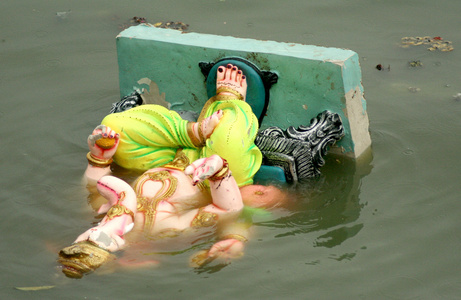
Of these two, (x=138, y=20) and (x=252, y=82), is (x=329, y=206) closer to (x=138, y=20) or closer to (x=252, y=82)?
(x=252, y=82)

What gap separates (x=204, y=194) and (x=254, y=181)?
0.39m

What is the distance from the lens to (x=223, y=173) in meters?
4.16

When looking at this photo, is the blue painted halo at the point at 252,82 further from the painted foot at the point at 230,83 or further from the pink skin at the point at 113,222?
the pink skin at the point at 113,222

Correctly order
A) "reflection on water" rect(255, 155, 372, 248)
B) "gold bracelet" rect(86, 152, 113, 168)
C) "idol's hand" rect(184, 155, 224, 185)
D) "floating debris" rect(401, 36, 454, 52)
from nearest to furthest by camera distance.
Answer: "idol's hand" rect(184, 155, 224, 185)
"reflection on water" rect(255, 155, 372, 248)
"gold bracelet" rect(86, 152, 113, 168)
"floating debris" rect(401, 36, 454, 52)

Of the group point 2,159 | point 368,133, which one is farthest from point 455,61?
point 2,159

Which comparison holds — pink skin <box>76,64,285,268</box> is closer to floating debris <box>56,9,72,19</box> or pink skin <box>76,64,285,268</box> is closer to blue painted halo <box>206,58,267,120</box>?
blue painted halo <box>206,58,267,120</box>

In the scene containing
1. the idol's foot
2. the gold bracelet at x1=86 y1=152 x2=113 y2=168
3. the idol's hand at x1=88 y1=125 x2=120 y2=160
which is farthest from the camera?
the gold bracelet at x1=86 y1=152 x2=113 y2=168

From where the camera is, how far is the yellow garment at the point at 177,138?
442 cm

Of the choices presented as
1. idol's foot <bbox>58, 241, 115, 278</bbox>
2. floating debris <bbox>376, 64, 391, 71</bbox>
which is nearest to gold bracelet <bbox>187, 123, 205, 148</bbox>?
idol's foot <bbox>58, 241, 115, 278</bbox>

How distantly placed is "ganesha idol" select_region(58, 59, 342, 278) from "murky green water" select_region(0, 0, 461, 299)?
139 mm

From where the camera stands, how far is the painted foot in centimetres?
475

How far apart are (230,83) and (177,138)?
0.49m

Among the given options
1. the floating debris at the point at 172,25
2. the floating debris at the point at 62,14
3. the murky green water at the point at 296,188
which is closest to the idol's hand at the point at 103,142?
the murky green water at the point at 296,188

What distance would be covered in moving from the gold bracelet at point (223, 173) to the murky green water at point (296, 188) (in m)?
0.38
